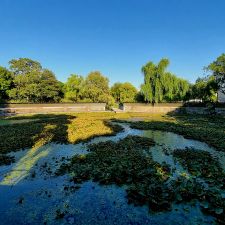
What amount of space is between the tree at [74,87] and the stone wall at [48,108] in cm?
856

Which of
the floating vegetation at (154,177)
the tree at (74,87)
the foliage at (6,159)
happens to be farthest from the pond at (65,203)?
the tree at (74,87)

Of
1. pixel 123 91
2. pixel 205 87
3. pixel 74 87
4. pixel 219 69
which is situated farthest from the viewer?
pixel 123 91

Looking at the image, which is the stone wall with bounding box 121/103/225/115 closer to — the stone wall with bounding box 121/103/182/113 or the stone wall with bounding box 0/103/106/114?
the stone wall with bounding box 121/103/182/113

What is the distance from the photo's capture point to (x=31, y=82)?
150ft

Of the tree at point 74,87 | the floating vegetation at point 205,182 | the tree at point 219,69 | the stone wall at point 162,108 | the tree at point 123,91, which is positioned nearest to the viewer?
the floating vegetation at point 205,182

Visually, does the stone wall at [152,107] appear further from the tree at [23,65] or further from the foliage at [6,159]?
the foliage at [6,159]

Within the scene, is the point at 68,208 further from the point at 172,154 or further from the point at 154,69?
the point at 154,69

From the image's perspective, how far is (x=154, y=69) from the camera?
44.5 m

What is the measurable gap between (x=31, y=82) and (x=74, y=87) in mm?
11557

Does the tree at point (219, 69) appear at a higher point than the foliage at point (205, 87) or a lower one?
higher

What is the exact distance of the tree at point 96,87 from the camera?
49.6 m

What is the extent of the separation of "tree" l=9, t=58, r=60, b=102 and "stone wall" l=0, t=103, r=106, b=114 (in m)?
4.97

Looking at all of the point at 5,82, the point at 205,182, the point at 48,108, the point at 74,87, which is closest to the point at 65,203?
the point at 205,182

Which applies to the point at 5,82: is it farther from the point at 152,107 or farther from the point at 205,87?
the point at 205,87
